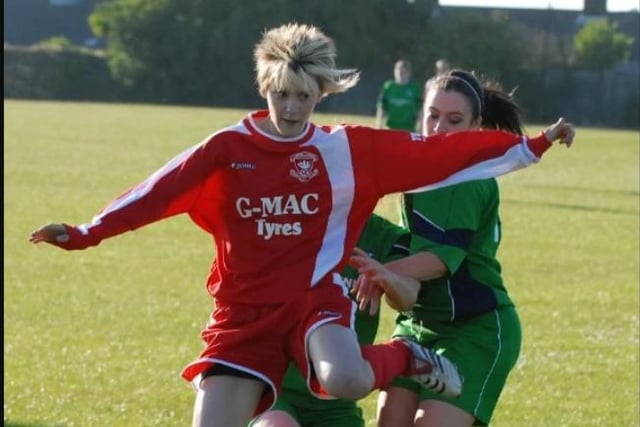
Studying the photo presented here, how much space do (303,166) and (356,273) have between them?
0.47 meters

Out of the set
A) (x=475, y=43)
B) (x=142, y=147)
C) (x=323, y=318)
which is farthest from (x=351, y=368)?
(x=475, y=43)

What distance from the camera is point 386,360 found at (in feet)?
15.4

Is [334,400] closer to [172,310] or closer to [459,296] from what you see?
[459,296]

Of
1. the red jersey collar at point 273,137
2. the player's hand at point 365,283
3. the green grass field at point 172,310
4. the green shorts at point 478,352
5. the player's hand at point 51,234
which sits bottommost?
the green grass field at point 172,310

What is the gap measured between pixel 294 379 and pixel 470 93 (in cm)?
117

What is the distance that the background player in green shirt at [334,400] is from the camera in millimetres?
4840

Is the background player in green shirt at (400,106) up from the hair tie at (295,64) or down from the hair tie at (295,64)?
down

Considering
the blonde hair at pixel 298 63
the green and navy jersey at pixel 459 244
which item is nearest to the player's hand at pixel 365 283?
the green and navy jersey at pixel 459 244

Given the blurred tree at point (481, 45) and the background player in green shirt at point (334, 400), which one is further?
the blurred tree at point (481, 45)

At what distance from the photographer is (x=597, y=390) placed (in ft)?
25.7

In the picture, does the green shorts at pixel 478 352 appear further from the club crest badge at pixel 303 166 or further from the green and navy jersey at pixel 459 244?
the club crest badge at pixel 303 166

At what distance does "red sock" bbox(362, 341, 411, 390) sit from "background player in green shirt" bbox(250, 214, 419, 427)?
8.5 inches

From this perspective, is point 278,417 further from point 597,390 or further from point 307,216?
point 597,390

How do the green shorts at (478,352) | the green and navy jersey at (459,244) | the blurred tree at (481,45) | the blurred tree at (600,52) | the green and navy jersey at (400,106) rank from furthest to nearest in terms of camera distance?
1. the blurred tree at (600,52)
2. the blurred tree at (481,45)
3. the green and navy jersey at (400,106)
4. the green shorts at (478,352)
5. the green and navy jersey at (459,244)
